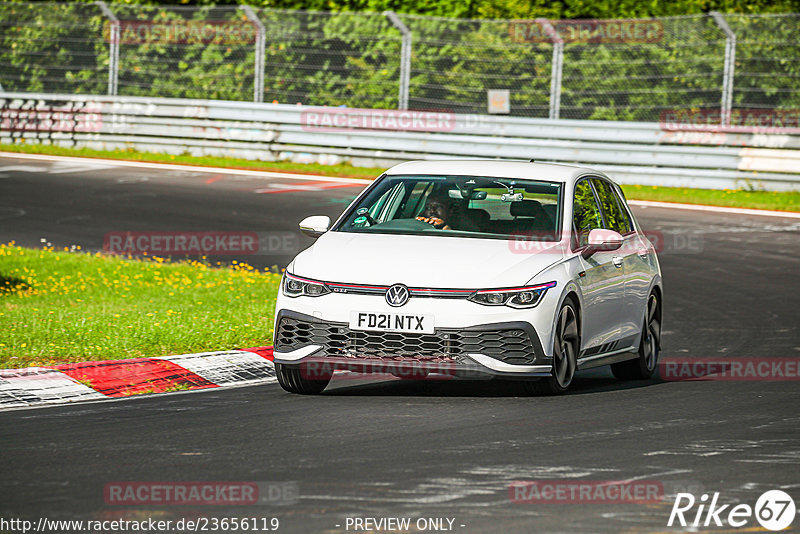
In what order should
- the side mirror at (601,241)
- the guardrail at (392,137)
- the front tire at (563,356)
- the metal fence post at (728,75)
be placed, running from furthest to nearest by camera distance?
the metal fence post at (728,75) → the guardrail at (392,137) → the side mirror at (601,241) → the front tire at (563,356)

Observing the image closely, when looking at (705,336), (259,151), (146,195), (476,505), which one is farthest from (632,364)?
(259,151)

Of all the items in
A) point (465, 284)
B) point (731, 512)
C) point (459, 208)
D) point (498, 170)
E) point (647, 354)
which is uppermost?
point (498, 170)

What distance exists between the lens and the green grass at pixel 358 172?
22.6 m

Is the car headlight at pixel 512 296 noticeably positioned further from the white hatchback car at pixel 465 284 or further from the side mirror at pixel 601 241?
the side mirror at pixel 601 241

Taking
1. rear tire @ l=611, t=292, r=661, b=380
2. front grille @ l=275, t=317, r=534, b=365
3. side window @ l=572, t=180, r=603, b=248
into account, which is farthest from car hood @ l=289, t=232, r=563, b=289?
rear tire @ l=611, t=292, r=661, b=380

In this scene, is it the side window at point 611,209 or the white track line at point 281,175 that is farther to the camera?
the white track line at point 281,175

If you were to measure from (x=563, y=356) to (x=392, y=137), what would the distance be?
1658 cm

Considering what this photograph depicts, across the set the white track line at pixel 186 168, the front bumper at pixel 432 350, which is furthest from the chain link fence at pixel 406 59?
the front bumper at pixel 432 350

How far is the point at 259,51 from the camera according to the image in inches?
1060

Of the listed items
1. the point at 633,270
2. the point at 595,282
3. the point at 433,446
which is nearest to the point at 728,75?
the point at 633,270

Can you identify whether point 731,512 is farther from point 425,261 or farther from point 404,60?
point 404,60

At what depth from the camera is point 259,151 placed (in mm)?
27125

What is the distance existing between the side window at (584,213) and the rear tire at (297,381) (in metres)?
1.98

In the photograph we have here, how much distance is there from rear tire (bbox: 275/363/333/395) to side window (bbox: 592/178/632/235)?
2649 mm
